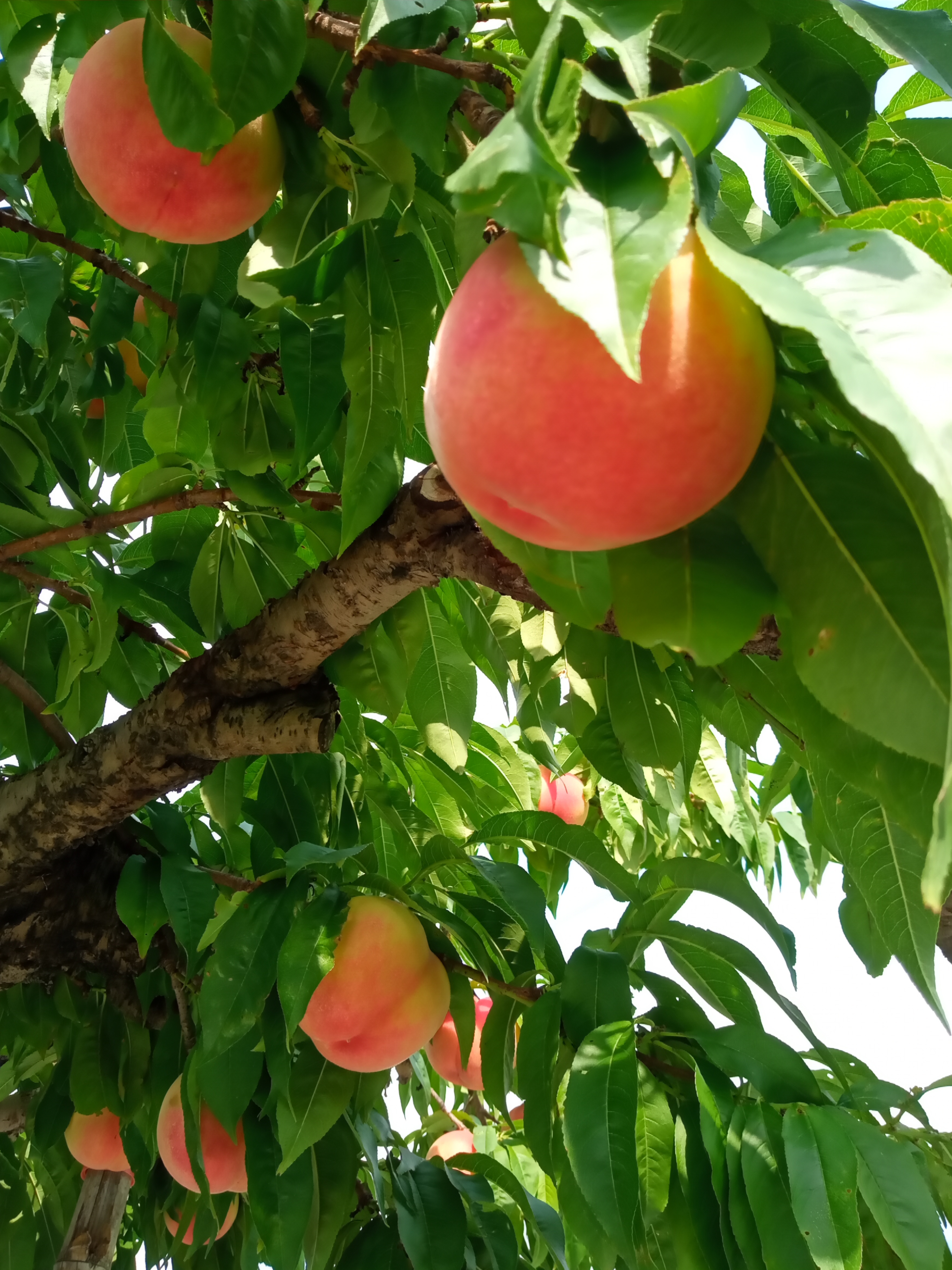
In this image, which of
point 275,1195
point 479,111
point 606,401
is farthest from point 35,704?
point 606,401

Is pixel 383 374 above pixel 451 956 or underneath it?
above

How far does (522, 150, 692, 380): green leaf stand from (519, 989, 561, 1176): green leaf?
26.3 inches

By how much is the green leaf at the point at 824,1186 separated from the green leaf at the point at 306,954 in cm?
35

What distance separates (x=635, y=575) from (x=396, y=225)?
0.36 m

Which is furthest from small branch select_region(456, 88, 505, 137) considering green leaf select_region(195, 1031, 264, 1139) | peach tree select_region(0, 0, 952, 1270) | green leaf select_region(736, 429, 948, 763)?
green leaf select_region(195, 1031, 264, 1139)

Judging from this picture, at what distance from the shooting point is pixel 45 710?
3.53ft

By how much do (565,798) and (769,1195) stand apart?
3.79 feet

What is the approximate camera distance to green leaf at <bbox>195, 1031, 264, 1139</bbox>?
0.88 m

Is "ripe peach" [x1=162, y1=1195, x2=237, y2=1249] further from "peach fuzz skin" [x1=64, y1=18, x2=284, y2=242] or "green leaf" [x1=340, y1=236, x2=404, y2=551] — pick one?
"peach fuzz skin" [x1=64, y1=18, x2=284, y2=242]

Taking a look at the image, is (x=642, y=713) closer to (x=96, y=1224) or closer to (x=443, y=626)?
(x=443, y=626)

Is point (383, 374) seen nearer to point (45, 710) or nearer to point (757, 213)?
point (757, 213)

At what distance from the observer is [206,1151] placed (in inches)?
42.0

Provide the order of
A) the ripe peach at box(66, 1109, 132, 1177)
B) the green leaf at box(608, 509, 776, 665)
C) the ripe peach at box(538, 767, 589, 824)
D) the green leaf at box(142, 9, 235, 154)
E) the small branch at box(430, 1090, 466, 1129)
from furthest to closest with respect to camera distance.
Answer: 1. the ripe peach at box(538, 767, 589, 824)
2. the small branch at box(430, 1090, 466, 1129)
3. the ripe peach at box(66, 1109, 132, 1177)
4. the green leaf at box(142, 9, 235, 154)
5. the green leaf at box(608, 509, 776, 665)

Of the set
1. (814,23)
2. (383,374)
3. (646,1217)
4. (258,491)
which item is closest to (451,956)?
(646,1217)
